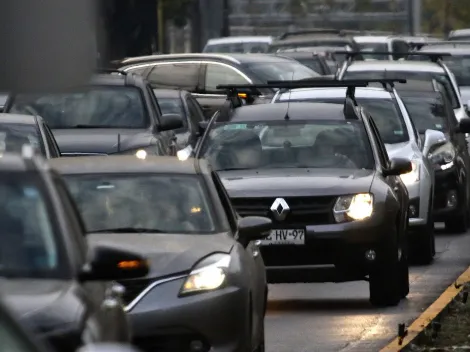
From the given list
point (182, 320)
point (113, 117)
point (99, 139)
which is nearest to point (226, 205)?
point (182, 320)

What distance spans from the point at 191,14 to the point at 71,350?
4870cm

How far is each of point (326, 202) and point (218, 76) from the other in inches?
566

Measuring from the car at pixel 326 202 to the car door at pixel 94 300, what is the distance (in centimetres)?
520

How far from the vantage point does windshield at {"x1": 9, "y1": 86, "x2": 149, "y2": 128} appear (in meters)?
17.5

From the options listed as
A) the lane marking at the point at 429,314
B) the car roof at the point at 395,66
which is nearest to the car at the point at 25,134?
the lane marking at the point at 429,314

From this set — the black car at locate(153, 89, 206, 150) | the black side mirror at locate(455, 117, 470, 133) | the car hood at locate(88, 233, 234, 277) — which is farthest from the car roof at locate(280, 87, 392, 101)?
the car hood at locate(88, 233, 234, 277)

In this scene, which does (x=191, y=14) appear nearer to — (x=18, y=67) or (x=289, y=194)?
(x=289, y=194)

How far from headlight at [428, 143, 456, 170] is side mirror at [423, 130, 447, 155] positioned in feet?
0.31

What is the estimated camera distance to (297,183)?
1216cm

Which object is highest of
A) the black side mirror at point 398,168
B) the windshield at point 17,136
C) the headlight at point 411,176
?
the windshield at point 17,136

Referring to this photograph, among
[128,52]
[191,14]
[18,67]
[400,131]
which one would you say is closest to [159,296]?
[18,67]

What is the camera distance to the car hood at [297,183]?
12039mm

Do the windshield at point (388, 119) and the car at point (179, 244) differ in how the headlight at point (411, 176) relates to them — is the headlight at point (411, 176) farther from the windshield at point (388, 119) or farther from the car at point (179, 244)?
the car at point (179, 244)

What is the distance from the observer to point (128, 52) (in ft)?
119
